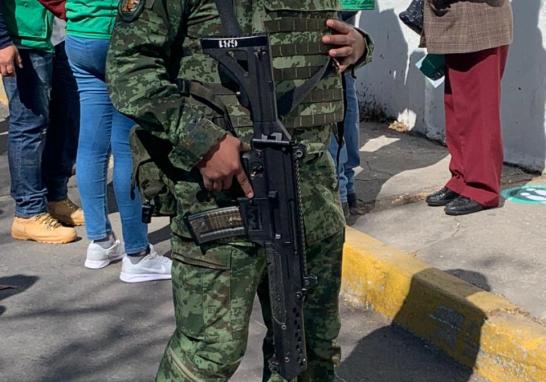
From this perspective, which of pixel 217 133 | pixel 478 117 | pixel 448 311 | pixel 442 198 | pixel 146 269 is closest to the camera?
pixel 217 133

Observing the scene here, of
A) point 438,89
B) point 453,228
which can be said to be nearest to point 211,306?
point 453,228

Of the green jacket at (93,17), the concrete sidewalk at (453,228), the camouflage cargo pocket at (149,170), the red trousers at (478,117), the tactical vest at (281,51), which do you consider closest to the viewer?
the tactical vest at (281,51)

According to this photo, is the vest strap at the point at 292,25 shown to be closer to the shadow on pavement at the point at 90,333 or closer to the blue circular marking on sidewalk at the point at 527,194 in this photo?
the shadow on pavement at the point at 90,333

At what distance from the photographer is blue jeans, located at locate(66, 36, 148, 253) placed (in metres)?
4.28

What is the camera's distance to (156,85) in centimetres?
237

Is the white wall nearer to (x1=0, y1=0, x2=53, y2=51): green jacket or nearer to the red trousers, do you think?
the red trousers

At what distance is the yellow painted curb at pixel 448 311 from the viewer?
136 inches

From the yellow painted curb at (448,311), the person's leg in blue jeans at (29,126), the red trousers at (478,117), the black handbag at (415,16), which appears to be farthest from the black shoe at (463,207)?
the person's leg in blue jeans at (29,126)

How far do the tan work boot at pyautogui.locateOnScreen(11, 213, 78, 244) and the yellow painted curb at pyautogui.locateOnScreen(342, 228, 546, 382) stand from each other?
1614mm

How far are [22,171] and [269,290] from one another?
287 cm

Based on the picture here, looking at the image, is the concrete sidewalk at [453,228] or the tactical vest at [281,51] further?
the concrete sidewalk at [453,228]

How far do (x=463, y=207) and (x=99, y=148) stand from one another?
186 cm

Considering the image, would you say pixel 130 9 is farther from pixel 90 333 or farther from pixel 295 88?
pixel 90 333

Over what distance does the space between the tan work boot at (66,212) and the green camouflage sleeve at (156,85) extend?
3.03 m
